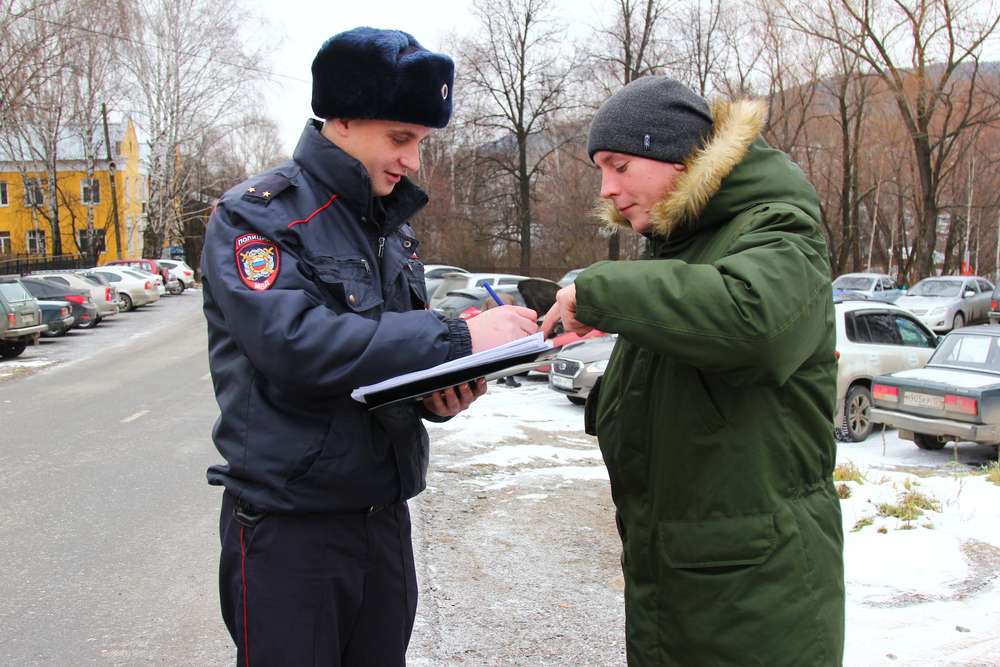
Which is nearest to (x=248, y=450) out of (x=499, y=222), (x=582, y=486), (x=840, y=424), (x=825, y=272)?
(x=825, y=272)

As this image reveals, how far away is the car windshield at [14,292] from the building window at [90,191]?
25271 mm

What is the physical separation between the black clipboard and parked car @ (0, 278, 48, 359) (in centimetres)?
1776

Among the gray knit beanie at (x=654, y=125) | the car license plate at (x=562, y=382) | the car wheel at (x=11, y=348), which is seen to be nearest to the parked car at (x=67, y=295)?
the car wheel at (x=11, y=348)

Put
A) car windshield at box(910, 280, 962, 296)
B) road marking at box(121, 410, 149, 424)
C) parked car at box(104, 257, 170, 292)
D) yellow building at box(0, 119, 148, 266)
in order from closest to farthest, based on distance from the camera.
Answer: road marking at box(121, 410, 149, 424) → car windshield at box(910, 280, 962, 296) → parked car at box(104, 257, 170, 292) → yellow building at box(0, 119, 148, 266)

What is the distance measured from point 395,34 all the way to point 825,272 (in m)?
1.16

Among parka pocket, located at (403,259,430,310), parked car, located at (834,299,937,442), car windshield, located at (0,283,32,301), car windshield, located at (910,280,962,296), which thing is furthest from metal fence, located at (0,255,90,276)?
parka pocket, located at (403,259,430,310)

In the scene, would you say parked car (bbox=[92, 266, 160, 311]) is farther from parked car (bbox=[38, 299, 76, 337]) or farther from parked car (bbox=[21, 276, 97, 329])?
parked car (bbox=[38, 299, 76, 337])

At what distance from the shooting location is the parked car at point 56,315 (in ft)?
68.4

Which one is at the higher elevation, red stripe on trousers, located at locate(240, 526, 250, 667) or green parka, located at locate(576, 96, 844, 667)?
green parka, located at locate(576, 96, 844, 667)

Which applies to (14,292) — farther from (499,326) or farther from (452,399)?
(499,326)

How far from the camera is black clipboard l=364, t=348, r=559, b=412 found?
1.88 m

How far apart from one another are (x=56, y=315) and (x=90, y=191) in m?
22.9

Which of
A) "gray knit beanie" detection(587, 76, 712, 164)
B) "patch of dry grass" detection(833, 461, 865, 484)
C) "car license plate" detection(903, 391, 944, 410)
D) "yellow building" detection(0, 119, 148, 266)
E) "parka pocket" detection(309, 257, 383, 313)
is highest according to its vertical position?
"yellow building" detection(0, 119, 148, 266)

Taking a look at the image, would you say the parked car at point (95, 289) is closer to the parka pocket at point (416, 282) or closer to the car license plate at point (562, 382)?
the car license plate at point (562, 382)
